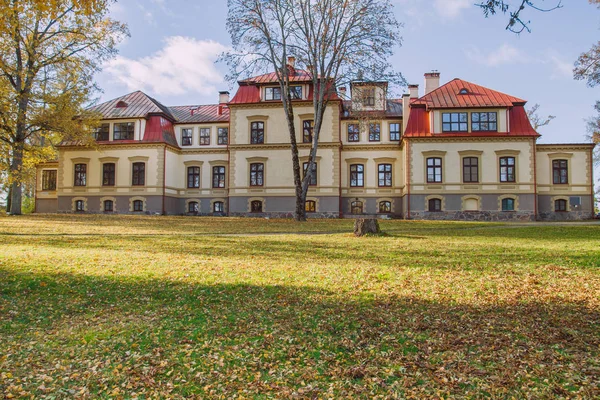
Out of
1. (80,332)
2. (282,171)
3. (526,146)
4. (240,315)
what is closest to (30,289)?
(80,332)

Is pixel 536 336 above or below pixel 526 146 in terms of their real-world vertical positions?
below

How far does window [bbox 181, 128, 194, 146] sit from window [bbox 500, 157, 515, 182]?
24076 millimetres

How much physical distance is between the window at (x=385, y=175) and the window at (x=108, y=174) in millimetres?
21027

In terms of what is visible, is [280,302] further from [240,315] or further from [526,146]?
[526,146]

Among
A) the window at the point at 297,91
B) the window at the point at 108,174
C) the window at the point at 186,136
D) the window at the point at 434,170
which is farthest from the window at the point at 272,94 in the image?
the window at the point at 108,174

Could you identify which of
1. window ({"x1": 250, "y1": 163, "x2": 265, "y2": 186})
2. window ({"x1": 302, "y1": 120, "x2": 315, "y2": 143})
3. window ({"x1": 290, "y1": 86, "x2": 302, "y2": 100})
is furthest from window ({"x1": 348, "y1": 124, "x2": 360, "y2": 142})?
window ({"x1": 250, "y1": 163, "x2": 265, "y2": 186})

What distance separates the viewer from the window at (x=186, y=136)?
1388 inches

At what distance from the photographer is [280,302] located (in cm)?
566

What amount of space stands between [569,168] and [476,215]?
25.5 ft

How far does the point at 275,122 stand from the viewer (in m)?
32.1

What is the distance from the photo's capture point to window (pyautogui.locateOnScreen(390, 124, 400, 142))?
3272 cm

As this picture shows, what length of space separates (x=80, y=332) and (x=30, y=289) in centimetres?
241

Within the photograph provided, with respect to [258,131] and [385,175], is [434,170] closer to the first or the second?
[385,175]

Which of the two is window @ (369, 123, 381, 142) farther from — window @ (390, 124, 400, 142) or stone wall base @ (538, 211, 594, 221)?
stone wall base @ (538, 211, 594, 221)
